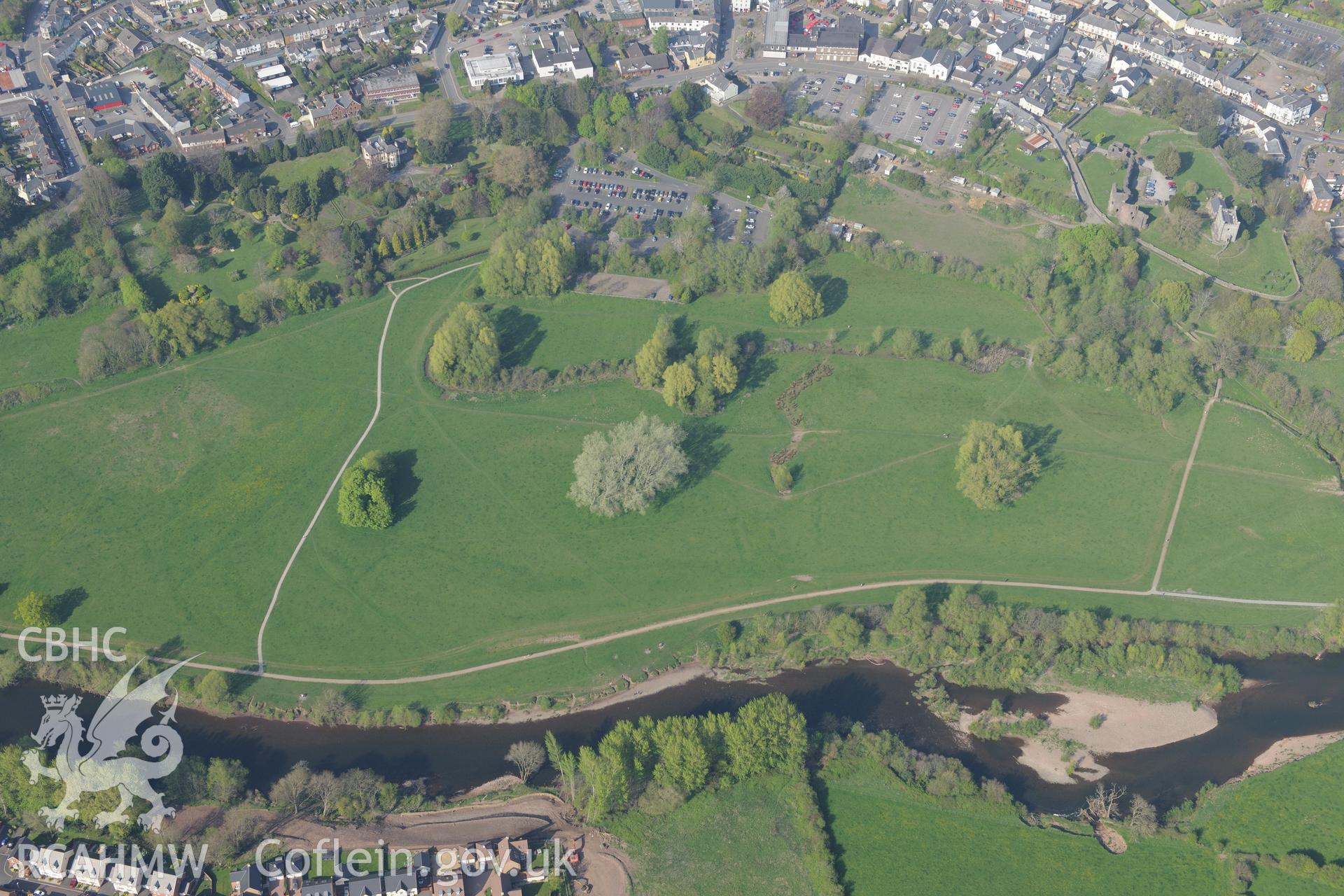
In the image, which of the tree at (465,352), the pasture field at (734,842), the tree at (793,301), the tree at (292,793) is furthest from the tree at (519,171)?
the pasture field at (734,842)

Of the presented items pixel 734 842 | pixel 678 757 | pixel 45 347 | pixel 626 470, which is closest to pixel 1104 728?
pixel 734 842

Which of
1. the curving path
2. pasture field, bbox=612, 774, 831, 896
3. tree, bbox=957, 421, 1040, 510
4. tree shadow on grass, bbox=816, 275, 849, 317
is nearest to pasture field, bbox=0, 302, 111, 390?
Answer: the curving path

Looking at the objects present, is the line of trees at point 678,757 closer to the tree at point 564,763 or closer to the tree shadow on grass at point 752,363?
the tree at point 564,763

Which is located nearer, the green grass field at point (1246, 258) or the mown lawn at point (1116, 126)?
the green grass field at point (1246, 258)

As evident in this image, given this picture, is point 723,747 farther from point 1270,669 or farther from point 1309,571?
point 1309,571

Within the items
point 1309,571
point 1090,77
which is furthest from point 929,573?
point 1090,77

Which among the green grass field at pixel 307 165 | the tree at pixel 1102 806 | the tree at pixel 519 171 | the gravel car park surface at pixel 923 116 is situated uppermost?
the green grass field at pixel 307 165

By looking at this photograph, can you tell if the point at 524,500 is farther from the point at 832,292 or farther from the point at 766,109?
the point at 766,109
